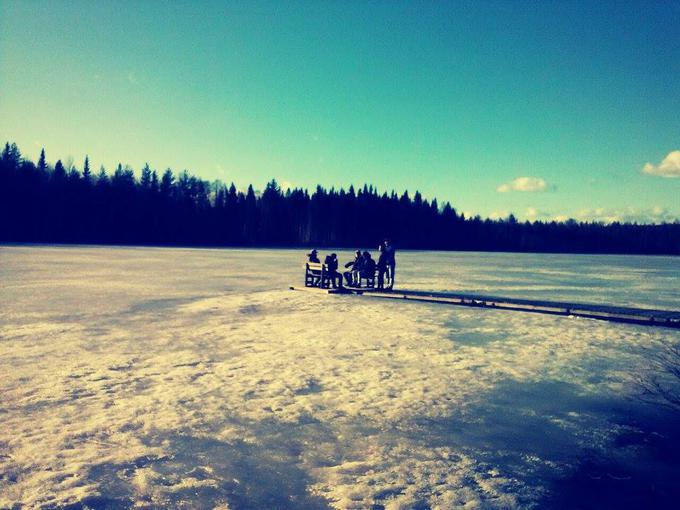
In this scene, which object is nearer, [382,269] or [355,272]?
[382,269]

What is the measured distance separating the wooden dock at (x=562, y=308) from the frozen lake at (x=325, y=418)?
195cm

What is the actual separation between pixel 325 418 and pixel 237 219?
11488cm

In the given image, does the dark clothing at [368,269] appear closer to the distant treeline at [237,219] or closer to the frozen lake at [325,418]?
the frozen lake at [325,418]

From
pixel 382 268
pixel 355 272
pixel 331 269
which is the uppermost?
pixel 382 268

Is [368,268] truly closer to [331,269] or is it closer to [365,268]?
[365,268]

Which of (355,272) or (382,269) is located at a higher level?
(382,269)

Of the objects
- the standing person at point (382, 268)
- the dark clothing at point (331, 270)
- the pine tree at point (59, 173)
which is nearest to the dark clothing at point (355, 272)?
the dark clothing at point (331, 270)

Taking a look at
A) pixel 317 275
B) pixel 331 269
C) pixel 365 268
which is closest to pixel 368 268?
pixel 365 268

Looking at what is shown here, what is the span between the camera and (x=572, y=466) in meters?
4.49

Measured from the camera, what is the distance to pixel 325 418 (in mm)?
5527

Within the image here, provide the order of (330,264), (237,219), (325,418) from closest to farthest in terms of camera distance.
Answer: (325,418), (330,264), (237,219)

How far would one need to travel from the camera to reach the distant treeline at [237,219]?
3519 inches

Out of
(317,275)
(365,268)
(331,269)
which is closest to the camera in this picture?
(331,269)

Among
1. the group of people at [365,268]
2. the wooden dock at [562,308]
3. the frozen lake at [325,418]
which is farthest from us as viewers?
the group of people at [365,268]
